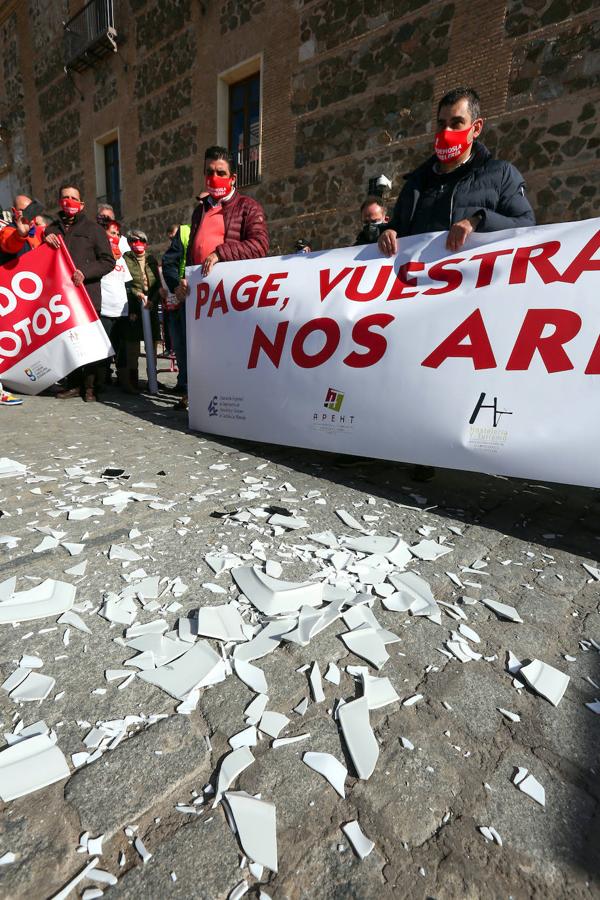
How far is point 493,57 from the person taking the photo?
7117 millimetres

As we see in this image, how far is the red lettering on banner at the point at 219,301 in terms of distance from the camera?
11.1ft

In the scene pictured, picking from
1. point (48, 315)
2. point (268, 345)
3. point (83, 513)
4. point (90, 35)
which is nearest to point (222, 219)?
point (268, 345)

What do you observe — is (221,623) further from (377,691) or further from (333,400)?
(333,400)

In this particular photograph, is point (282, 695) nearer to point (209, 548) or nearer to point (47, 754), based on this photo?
point (47, 754)

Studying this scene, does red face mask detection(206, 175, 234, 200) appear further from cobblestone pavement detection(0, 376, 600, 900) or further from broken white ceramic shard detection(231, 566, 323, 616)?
broken white ceramic shard detection(231, 566, 323, 616)

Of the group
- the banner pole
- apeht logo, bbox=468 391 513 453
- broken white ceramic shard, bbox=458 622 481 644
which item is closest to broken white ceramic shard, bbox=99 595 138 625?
broken white ceramic shard, bbox=458 622 481 644

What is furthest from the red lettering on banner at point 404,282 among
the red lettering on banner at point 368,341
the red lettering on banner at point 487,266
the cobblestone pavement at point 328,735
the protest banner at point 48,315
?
the protest banner at point 48,315

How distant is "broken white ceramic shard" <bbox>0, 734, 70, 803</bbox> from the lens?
936 mm

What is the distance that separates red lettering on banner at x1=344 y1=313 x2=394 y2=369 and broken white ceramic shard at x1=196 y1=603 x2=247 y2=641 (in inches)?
63.8

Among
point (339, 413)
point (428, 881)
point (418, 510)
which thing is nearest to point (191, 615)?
point (428, 881)

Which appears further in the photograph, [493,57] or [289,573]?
[493,57]

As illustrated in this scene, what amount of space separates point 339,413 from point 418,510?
744 mm

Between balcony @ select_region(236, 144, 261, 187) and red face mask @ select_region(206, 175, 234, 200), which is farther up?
balcony @ select_region(236, 144, 261, 187)

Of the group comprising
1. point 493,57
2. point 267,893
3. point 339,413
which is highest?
point 493,57
